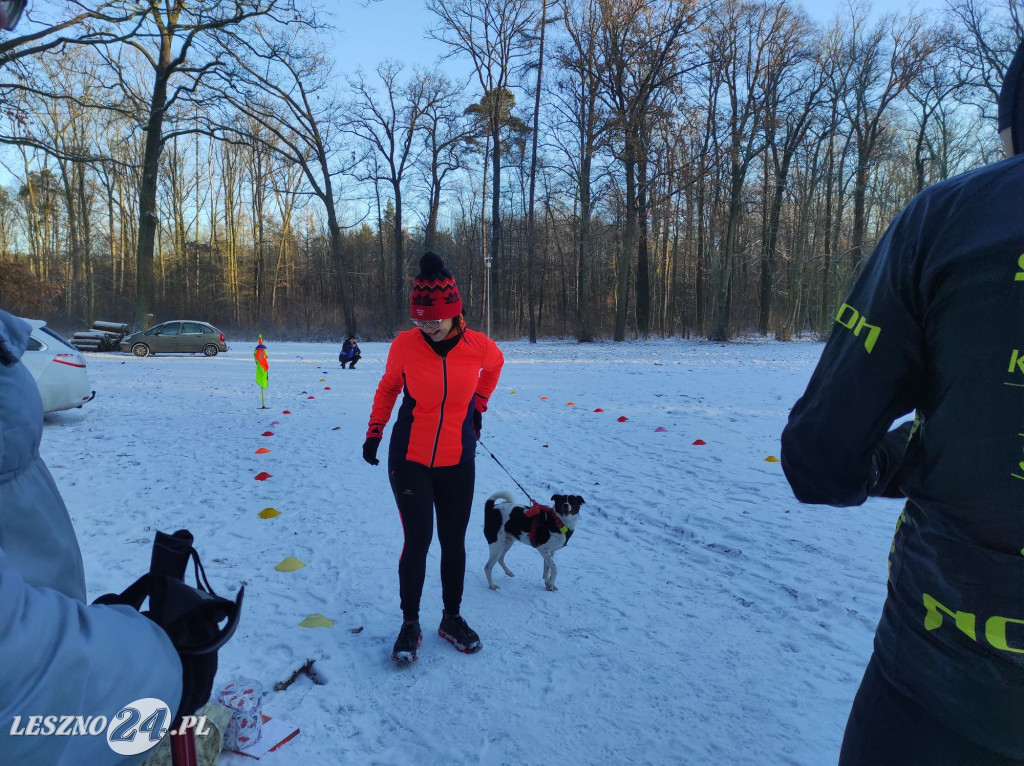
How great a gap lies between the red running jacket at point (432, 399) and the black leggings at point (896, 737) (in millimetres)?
2326

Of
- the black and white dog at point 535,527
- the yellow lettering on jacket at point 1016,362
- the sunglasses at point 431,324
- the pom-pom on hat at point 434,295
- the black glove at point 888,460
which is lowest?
the black and white dog at point 535,527

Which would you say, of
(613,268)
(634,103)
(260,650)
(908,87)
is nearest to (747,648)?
(260,650)

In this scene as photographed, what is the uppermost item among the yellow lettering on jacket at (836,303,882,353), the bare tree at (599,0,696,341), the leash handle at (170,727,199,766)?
the bare tree at (599,0,696,341)

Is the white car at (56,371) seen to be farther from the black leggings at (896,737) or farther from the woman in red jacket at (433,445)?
the black leggings at (896,737)

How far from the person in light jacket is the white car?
8744 mm

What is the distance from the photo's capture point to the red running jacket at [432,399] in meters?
3.21

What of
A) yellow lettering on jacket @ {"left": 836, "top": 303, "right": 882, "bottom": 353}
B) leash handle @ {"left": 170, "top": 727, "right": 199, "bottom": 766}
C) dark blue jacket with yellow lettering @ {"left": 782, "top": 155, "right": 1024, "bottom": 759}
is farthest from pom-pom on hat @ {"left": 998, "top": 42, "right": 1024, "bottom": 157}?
leash handle @ {"left": 170, "top": 727, "right": 199, "bottom": 766}

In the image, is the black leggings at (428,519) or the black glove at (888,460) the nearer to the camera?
the black glove at (888,460)

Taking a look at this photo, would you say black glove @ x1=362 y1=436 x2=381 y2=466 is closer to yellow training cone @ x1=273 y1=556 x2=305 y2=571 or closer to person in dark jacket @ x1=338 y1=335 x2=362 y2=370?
yellow training cone @ x1=273 y1=556 x2=305 y2=571

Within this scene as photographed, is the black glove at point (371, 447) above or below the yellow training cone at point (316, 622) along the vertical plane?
above

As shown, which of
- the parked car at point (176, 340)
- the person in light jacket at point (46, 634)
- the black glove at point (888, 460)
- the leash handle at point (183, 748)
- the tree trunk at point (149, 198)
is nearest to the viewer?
the person in light jacket at point (46, 634)

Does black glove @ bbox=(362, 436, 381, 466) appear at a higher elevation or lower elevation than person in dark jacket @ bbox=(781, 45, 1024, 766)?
lower

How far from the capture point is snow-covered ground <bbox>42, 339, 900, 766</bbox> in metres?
2.64

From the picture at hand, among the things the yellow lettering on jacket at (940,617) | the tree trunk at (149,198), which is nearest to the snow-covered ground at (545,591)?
the yellow lettering on jacket at (940,617)
